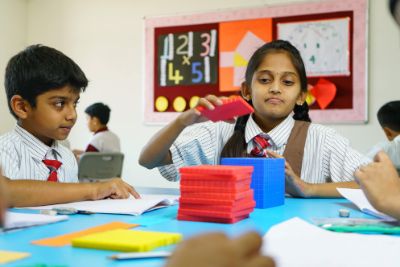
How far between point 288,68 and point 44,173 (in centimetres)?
86

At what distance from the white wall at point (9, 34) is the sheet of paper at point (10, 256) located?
4.67 m

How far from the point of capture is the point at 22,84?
1.49 metres

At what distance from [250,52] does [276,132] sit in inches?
101

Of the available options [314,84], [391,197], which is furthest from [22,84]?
[314,84]

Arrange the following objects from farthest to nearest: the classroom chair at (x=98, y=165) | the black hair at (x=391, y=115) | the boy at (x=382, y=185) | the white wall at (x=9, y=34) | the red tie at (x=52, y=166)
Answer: the white wall at (x=9, y=34)
the classroom chair at (x=98, y=165)
the black hair at (x=391, y=115)
the red tie at (x=52, y=166)
the boy at (x=382, y=185)

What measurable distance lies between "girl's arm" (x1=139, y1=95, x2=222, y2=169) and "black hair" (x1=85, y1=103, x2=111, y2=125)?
9.89ft

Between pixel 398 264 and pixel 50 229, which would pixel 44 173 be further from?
pixel 398 264

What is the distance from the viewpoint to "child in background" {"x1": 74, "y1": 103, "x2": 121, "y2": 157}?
425 cm

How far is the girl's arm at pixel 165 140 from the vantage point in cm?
125

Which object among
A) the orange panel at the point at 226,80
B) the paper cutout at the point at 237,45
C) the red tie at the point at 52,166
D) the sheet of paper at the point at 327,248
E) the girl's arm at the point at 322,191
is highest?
the paper cutout at the point at 237,45

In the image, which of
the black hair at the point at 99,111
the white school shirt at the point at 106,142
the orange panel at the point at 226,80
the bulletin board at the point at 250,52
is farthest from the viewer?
the black hair at the point at 99,111

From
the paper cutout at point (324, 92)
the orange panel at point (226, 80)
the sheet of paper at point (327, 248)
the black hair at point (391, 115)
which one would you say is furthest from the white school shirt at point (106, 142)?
the sheet of paper at point (327, 248)

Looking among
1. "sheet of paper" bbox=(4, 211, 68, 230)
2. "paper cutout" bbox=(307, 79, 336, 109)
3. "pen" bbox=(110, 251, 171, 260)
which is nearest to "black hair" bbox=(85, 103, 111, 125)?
"paper cutout" bbox=(307, 79, 336, 109)

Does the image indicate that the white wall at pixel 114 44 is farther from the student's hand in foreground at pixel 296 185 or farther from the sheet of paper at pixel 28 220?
the sheet of paper at pixel 28 220
